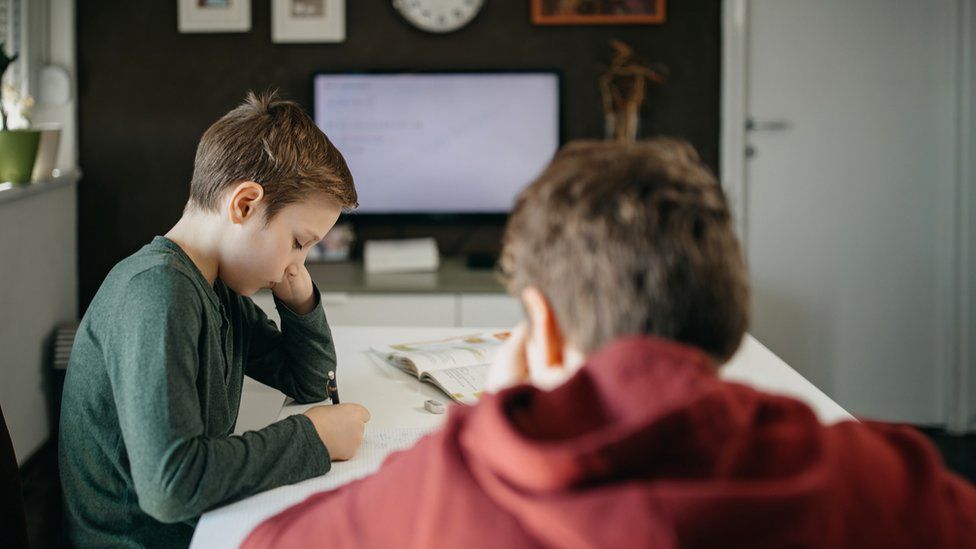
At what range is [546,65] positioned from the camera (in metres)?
3.89

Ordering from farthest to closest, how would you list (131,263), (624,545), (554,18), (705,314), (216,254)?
(554,18) < (216,254) < (131,263) < (705,314) < (624,545)

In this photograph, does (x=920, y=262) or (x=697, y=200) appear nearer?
(x=697, y=200)

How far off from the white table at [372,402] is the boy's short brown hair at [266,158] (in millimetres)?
354

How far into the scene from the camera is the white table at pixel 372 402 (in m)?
1.20

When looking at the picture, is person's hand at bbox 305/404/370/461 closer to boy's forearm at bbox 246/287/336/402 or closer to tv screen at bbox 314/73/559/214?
boy's forearm at bbox 246/287/336/402

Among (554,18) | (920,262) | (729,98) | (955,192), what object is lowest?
(920,262)

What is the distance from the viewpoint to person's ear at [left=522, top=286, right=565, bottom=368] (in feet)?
2.67

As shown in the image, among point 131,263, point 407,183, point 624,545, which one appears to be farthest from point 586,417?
point 407,183

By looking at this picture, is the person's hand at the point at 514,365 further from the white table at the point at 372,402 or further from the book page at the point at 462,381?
the book page at the point at 462,381

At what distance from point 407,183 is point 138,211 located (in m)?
A: 1.03

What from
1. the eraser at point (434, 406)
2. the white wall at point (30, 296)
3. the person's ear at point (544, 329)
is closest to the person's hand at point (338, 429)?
the eraser at point (434, 406)

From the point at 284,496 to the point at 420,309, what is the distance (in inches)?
91.2

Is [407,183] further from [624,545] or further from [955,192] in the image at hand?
[624,545]

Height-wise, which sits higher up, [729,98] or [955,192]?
[729,98]
